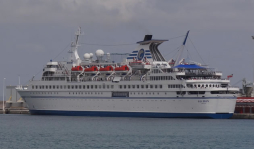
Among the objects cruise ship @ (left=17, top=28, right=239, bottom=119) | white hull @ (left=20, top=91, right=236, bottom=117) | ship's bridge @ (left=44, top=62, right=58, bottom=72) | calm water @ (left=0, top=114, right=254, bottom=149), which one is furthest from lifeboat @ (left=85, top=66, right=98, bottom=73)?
calm water @ (left=0, top=114, right=254, bottom=149)

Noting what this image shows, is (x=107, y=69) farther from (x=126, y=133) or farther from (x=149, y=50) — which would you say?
(x=126, y=133)

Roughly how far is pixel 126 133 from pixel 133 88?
17.1 meters

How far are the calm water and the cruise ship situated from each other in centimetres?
212

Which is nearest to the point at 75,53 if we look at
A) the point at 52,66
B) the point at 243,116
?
the point at 52,66

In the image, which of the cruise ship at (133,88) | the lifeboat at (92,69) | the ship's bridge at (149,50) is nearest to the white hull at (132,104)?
the cruise ship at (133,88)

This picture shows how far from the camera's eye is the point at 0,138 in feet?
177

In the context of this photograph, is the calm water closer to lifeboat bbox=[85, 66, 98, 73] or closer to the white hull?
the white hull

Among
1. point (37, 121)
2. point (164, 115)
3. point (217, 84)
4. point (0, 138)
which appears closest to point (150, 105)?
Result: point (164, 115)

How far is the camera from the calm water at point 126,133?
162 feet

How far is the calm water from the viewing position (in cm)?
4931

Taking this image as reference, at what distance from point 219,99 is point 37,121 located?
19652 mm

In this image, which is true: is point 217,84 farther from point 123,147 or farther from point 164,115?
point 123,147

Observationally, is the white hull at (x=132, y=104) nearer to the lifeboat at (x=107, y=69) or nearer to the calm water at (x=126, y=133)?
the calm water at (x=126, y=133)

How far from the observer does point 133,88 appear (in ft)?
237
